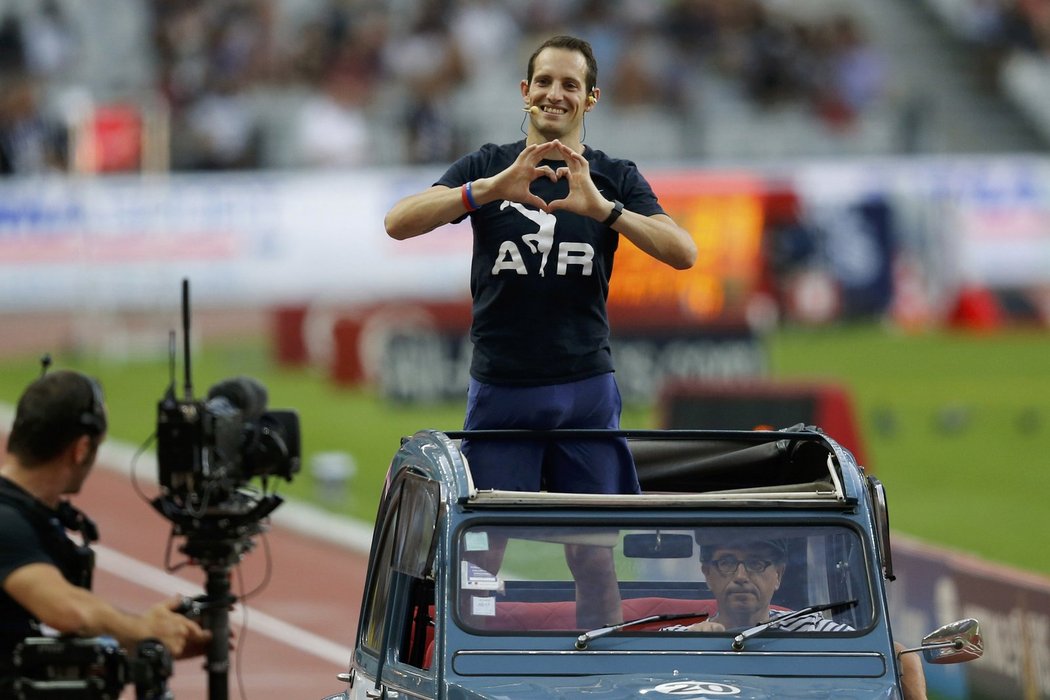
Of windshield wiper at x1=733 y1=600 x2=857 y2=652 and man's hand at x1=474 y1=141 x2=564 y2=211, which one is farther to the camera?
man's hand at x1=474 y1=141 x2=564 y2=211

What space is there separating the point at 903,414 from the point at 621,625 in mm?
17781

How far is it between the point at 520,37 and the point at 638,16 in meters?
2.18

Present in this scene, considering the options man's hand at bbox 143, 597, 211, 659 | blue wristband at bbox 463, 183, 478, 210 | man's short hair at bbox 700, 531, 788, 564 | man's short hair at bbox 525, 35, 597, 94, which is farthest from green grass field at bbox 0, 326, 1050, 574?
man's hand at bbox 143, 597, 211, 659

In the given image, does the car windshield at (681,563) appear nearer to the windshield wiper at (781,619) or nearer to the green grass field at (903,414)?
the windshield wiper at (781,619)

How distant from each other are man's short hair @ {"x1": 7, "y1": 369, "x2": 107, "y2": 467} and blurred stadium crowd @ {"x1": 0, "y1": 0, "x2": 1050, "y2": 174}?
23673 millimetres

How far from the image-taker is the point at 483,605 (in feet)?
18.8

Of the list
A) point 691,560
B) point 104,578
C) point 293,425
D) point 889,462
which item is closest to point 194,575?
point 104,578

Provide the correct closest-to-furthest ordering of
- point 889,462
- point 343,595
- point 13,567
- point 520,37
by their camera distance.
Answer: point 13,567 < point 343,595 < point 889,462 < point 520,37

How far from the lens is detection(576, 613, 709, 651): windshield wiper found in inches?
223

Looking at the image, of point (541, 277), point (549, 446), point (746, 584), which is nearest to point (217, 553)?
point (549, 446)

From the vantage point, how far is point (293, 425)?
8.38m

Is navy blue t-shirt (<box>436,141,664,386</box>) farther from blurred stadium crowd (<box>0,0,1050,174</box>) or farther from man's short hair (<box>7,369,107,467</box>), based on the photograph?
blurred stadium crowd (<box>0,0,1050,174</box>)

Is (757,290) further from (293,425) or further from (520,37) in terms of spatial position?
(293,425)

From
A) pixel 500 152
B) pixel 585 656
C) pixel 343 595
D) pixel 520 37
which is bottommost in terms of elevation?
pixel 343 595
